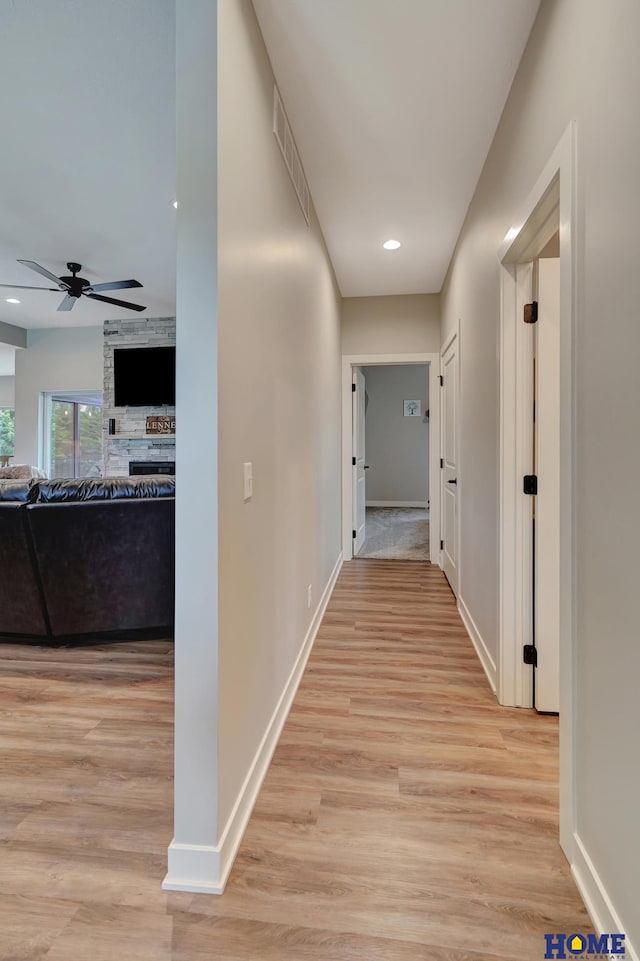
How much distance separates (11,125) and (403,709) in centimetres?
373

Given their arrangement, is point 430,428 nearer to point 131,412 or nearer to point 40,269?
point 40,269

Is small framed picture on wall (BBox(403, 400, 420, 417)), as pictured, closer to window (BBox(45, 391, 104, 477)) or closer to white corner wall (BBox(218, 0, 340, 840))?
window (BBox(45, 391, 104, 477))

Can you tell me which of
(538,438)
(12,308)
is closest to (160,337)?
(12,308)

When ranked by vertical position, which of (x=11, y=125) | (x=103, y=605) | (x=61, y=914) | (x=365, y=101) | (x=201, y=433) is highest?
(x=11, y=125)

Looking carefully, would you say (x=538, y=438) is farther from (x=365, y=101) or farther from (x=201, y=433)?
(x=365, y=101)

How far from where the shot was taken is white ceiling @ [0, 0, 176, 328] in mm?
1866

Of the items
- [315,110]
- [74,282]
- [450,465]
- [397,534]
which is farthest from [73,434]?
[315,110]

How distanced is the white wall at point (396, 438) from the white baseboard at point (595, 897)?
24.8 feet

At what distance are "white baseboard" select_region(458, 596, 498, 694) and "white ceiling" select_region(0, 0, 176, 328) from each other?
126 inches

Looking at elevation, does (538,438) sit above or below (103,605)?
above

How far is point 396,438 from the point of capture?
28.6 feet

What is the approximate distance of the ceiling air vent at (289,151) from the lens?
188 centimetres

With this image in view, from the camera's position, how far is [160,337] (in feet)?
20.8
